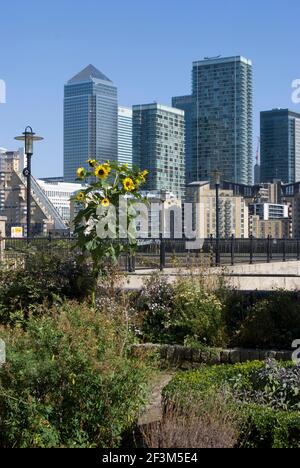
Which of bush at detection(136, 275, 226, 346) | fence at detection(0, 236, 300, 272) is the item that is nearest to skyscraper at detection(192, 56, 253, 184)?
fence at detection(0, 236, 300, 272)

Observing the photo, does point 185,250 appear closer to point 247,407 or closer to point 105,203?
Result: point 105,203

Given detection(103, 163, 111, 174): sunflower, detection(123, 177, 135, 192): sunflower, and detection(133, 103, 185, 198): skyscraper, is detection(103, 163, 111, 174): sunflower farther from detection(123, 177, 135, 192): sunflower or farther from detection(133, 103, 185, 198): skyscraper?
detection(133, 103, 185, 198): skyscraper

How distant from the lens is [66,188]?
9606cm

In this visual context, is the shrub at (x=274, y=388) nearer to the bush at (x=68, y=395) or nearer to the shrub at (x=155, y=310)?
the bush at (x=68, y=395)

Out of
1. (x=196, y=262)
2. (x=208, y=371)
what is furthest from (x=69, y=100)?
(x=208, y=371)

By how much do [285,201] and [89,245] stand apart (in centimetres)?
12211

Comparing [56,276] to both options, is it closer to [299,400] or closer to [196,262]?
[196,262]

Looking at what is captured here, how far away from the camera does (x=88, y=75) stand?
4822 centimetres

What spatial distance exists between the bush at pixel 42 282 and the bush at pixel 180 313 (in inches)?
40.9

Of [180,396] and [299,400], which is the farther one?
[299,400]

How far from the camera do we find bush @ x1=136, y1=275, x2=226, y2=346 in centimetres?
925

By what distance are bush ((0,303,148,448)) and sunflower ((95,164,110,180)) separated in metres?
4.11

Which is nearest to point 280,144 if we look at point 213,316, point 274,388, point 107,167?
point 107,167
